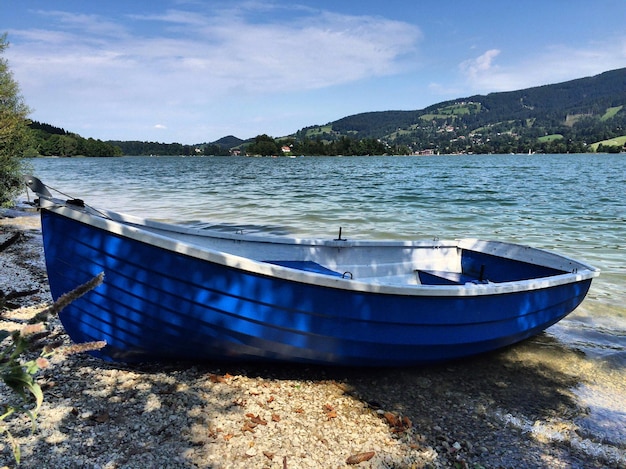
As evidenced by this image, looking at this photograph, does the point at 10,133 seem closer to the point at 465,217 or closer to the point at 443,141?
the point at 465,217

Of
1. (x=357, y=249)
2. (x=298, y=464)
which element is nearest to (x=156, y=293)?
(x=298, y=464)

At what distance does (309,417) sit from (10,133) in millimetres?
14701

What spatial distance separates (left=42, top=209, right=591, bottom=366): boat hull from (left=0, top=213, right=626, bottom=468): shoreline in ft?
0.99

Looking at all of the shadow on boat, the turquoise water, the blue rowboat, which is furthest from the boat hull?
the shadow on boat

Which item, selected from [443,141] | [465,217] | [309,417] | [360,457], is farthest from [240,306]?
[443,141]

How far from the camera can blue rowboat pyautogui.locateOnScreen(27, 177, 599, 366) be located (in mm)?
4148

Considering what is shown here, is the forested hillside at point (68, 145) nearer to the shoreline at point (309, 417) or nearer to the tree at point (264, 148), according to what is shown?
the tree at point (264, 148)

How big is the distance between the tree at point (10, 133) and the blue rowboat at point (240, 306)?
11840mm

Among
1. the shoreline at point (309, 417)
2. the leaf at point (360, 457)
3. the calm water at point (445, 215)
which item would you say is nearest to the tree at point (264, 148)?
the calm water at point (445, 215)

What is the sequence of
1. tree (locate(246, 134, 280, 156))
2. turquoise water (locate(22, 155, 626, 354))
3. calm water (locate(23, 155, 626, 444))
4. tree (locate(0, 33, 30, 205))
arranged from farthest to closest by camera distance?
tree (locate(246, 134, 280, 156)), tree (locate(0, 33, 30, 205)), turquoise water (locate(22, 155, 626, 354)), calm water (locate(23, 155, 626, 444))

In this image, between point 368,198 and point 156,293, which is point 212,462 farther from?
point 368,198

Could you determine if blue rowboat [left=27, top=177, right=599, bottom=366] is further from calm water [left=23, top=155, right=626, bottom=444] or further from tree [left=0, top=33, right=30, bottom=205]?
tree [left=0, top=33, right=30, bottom=205]

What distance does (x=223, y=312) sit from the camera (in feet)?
13.9

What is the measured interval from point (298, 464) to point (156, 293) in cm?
197
